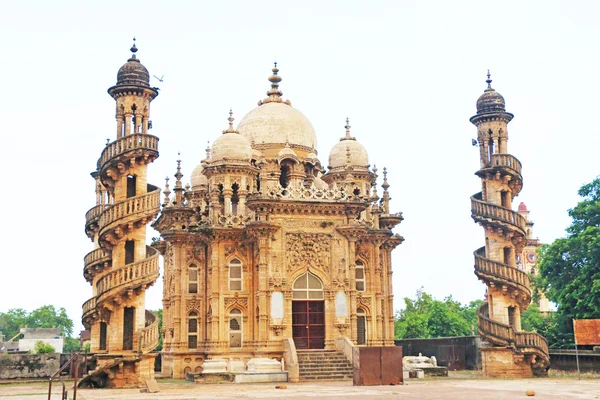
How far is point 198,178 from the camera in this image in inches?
1805

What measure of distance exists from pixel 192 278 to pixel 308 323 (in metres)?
7.34

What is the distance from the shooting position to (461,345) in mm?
45844

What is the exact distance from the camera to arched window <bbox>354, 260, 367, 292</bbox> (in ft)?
129

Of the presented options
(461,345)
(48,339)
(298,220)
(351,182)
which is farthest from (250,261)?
(48,339)

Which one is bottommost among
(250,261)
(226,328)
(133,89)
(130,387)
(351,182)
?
(130,387)

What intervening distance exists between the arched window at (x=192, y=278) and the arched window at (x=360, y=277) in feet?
27.4

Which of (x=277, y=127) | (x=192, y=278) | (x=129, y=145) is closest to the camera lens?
(x=129, y=145)

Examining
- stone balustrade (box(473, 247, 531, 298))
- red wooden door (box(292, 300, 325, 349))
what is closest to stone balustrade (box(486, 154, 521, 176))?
stone balustrade (box(473, 247, 531, 298))

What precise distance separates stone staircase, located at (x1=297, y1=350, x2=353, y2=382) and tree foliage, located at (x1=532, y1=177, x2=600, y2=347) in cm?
1338

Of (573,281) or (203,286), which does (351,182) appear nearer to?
(203,286)

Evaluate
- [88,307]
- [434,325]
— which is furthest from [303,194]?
[434,325]

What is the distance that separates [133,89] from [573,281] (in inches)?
962

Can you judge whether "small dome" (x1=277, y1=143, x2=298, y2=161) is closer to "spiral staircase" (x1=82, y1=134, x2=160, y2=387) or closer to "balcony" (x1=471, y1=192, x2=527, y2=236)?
"spiral staircase" (x1=82, y1=134, x2=160, y2=387)

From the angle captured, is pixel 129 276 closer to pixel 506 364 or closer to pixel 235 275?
pixel 235 275
